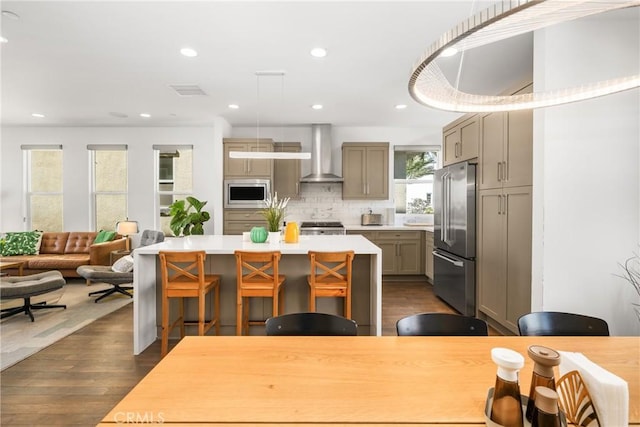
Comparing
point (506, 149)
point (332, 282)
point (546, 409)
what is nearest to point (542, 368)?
point (546, 409)

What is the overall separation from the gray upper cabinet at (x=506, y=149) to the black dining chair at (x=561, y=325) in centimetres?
138

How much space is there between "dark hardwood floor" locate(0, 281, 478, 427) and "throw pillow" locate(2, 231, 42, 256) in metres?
3.07

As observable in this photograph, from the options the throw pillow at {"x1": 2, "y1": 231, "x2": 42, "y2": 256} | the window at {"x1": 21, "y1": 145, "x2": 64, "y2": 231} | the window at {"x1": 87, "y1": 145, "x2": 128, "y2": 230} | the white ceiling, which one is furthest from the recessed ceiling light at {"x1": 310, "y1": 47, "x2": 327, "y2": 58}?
the window at {"x1": 21, "y1": 145, "x2": 64, "y2": 231}

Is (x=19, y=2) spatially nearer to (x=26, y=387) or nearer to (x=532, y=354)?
(x=26, y=387)

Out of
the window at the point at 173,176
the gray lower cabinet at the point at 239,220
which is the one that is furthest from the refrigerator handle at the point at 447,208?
the window at the point at 173,176

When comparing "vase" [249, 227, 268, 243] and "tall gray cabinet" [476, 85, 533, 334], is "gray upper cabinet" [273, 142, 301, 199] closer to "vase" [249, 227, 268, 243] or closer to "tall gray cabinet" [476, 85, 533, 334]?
"vase" [249, 227, 268, 243]

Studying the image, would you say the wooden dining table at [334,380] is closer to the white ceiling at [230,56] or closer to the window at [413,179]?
the white ceiling at [230,56]

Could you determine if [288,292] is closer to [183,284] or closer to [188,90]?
[183,284]

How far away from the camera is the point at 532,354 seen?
0.68 meters

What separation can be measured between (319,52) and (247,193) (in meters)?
2.94

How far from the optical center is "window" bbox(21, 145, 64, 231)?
5.96 meters

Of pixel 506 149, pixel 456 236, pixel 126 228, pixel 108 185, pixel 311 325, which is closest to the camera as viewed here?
pixel 311 325

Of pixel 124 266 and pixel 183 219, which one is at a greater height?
pixel 183 219

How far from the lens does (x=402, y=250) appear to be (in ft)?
17.1
